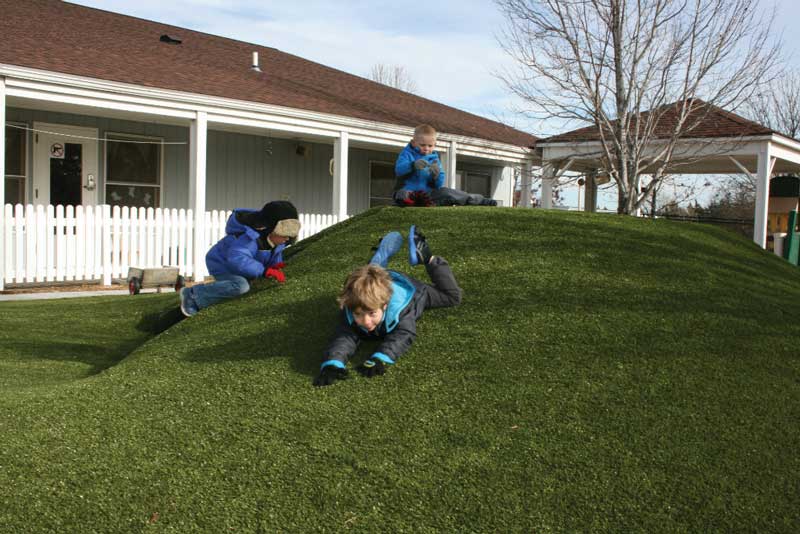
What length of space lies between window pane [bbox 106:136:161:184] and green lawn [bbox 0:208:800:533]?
8.16 metres

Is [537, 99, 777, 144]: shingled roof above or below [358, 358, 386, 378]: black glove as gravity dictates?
above

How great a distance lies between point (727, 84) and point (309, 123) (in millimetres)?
7463

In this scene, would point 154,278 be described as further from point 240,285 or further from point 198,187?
point 240,285

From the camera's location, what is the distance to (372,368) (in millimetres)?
4469

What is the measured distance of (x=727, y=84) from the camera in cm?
1302

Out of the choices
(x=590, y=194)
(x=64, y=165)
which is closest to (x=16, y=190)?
(x=64, y=165)

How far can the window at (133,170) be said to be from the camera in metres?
14.0

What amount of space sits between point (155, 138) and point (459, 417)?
39.2 feet

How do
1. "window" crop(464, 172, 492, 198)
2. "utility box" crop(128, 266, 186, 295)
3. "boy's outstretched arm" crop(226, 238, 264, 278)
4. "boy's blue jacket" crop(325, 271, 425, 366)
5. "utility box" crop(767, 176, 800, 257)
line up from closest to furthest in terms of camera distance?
"boy's blue jacket" crop(325, 271, 425, 366)
"boy's outstretched arm" crop(226, 238, 264, 278)
"utility box" crop(128, 266, 186, 295)
"utility box" crop(767, 176, 800, 257)
"window" crop(464, 172, 492, 198)

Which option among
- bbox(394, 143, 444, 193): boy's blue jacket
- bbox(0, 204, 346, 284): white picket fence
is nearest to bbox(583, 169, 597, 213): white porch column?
bbox(0, 204, 346, 284): white picket fence

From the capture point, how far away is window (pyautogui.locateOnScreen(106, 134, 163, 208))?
549 inches

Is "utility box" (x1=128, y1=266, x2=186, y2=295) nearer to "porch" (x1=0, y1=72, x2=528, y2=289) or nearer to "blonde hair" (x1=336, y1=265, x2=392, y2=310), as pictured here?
"porch" (x1=0, y1=72, x2=528, y2=289)

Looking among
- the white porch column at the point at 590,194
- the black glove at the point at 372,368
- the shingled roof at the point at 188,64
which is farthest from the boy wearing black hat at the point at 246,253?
the white porch column at the point at 590,194

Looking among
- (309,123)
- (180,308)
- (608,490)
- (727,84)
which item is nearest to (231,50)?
(309,123)
